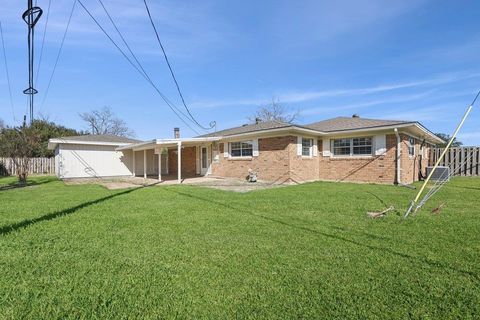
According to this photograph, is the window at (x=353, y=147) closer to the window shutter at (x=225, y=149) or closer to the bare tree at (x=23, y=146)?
the window shutter at (x=225, y=149)

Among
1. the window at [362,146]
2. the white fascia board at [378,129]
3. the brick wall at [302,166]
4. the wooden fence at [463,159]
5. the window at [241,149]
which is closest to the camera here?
the white fascia board at [378,129]

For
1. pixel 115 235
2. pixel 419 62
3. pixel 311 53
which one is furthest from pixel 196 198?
pixel 419 62

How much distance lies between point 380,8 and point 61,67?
13956mm

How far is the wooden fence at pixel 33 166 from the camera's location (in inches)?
953

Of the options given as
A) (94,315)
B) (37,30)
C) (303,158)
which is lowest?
(94,315)

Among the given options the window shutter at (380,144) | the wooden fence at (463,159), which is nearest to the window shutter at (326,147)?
the window shutter at (380,144)

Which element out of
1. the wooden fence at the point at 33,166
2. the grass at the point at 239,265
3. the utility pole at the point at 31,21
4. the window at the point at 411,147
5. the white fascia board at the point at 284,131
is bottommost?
the grass at the point at 239,265

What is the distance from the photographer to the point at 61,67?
43.9 feet

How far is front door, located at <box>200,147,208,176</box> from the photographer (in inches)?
776

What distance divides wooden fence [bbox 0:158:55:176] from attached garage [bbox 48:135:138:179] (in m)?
6.38

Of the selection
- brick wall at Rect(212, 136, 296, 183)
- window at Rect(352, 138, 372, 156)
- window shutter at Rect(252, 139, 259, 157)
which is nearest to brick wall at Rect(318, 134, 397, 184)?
window at Rect(352, 138, 372, 156)

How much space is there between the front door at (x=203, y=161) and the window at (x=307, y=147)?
23.6ft

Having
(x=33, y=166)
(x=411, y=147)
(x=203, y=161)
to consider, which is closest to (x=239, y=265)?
(x=411, y=147)

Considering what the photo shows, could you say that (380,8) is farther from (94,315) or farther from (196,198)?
(94,315)
